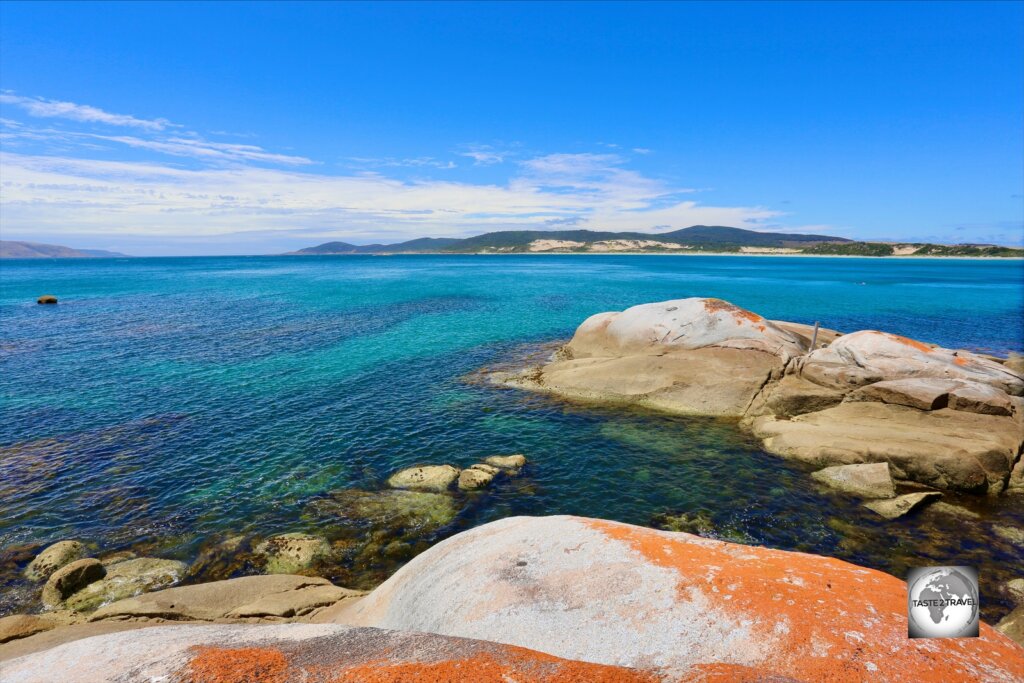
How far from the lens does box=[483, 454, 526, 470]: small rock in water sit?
717 inches

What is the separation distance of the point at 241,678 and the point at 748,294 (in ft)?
304

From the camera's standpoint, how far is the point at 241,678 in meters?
4.32

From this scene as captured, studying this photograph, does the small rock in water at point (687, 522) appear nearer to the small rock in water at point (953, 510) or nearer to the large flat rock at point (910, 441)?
the large flat rock at point (910, 441)

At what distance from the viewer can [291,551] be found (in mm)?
13305

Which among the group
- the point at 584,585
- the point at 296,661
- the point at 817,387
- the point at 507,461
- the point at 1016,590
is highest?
the point at 296,661

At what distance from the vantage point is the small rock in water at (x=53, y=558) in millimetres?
12219

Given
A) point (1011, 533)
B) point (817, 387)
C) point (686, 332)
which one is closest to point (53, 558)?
point (1011, 533)

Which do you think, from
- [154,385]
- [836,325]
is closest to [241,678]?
Answer: [154,385]

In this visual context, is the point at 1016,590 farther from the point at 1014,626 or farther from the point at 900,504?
the point at 900,504

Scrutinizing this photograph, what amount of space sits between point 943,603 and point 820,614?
1.47 metres

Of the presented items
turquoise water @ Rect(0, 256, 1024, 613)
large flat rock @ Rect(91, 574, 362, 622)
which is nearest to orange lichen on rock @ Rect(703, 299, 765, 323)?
turquoise water @ Rect(0, 256, 1024, 613)

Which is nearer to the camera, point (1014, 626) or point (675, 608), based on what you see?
point (675, 608)

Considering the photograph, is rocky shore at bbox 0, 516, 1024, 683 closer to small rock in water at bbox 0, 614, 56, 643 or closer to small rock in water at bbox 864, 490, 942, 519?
small rock in water at bbox 0, 614, 56, 643

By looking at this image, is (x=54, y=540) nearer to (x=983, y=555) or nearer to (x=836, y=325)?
(x=983, y=555)
